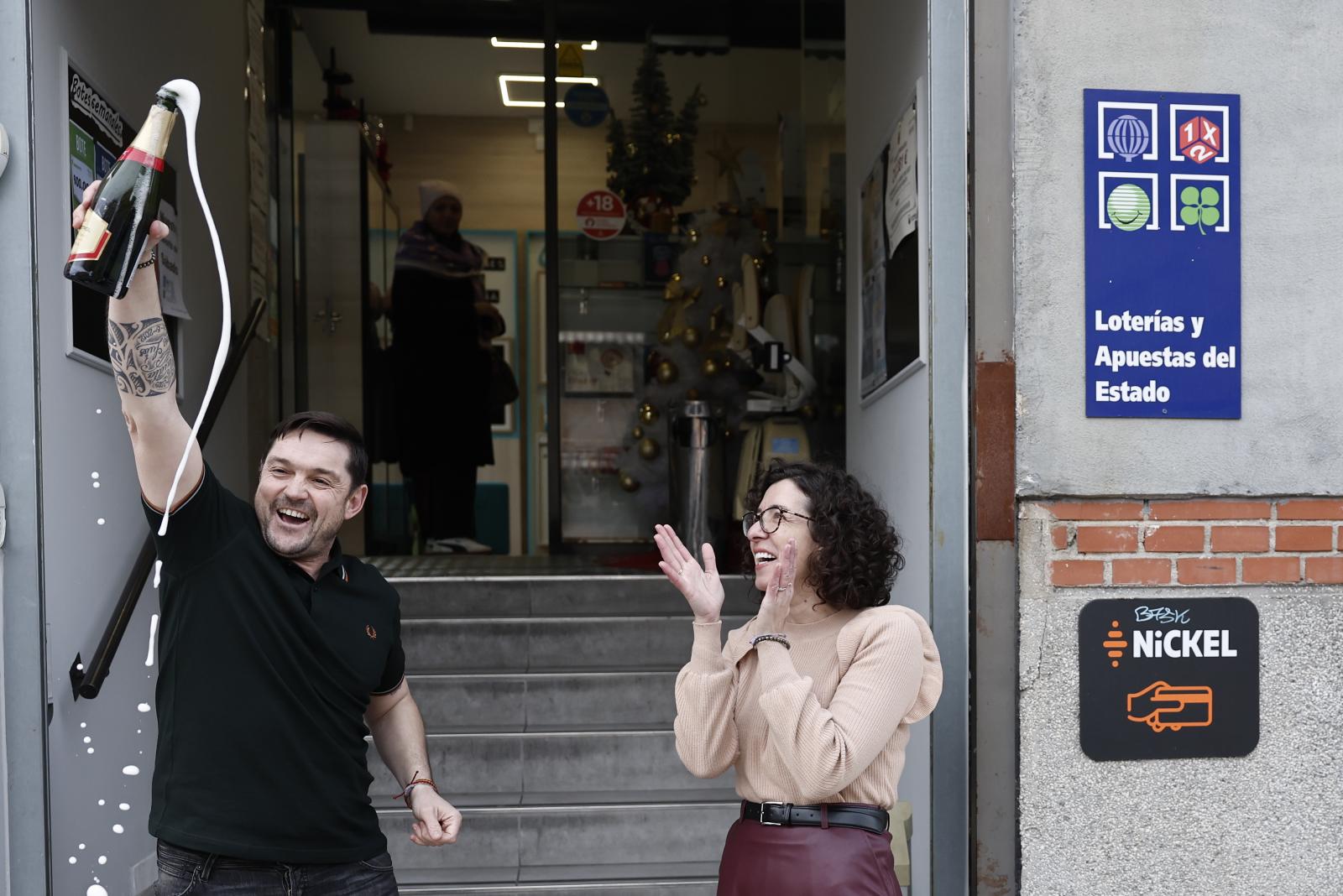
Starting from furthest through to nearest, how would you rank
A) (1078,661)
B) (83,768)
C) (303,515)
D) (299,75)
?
(299,75) < (83,768) < (1078,661) < (303,515)

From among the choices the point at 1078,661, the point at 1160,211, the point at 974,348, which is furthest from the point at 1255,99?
the point at 1078,661

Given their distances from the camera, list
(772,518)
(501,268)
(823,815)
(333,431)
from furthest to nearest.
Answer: (501,268)
(333,431)
(772,518)
(823,815)

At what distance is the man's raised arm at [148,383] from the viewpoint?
187 cm

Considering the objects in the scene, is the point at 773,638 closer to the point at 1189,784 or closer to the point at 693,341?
the point at 1189,784

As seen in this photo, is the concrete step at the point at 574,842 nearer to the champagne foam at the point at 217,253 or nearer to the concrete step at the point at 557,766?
the concrete step at the point at 557,766

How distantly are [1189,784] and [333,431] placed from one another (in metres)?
2.03

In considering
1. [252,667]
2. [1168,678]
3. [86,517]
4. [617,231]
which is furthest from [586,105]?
[252,667]

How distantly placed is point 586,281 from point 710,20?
1.97m

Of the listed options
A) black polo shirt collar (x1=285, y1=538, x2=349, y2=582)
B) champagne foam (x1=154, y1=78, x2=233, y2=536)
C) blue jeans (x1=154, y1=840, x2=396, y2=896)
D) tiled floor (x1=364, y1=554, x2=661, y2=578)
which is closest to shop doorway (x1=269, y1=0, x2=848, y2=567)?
tiled floor (x1=364, y1=554, x2=661, y2=578)

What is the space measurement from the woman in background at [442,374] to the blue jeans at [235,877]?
5.27 metres

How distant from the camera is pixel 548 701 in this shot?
4465 mm

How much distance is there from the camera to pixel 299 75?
297 inches

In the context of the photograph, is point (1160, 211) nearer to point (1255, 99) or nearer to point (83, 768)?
point (1255, 99)

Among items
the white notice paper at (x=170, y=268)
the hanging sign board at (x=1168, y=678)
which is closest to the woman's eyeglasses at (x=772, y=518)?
the hanging sign board at (x=1168, y=678)
